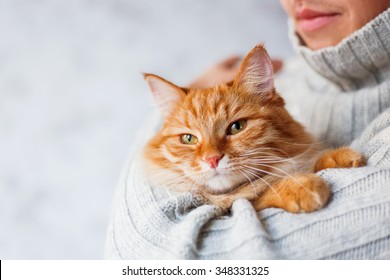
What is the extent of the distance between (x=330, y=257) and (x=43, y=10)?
216 centimetres

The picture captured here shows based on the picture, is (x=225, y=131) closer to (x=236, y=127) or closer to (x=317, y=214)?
(x=236, y=127)

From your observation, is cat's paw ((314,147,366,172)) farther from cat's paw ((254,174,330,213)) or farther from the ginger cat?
cat's paw ((254,174,330,213))

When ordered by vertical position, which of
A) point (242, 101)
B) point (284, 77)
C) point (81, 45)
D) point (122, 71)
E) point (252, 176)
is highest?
point (81, 45)

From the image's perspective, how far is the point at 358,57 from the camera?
65.9 inches

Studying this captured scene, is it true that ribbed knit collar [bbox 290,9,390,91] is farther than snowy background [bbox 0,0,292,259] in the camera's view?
No

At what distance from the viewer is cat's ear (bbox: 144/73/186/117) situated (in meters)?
1.54

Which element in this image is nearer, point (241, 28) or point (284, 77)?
point (284, 77)

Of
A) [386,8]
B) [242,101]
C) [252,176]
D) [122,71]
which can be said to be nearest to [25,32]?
[122,71]

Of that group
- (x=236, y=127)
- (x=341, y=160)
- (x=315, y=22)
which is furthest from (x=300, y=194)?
(x=315, y=22)

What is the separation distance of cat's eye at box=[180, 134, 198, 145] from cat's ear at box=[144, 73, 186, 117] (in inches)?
6.5

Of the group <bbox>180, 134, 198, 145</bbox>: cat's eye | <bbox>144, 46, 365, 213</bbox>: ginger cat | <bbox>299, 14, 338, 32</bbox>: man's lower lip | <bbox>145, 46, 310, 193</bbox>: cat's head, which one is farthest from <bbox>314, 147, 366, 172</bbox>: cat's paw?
<bbox>299, 14, 338, 32</bbox>: man's lower lip

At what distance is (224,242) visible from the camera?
1.20 meters

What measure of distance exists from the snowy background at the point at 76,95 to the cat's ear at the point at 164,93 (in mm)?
1136
